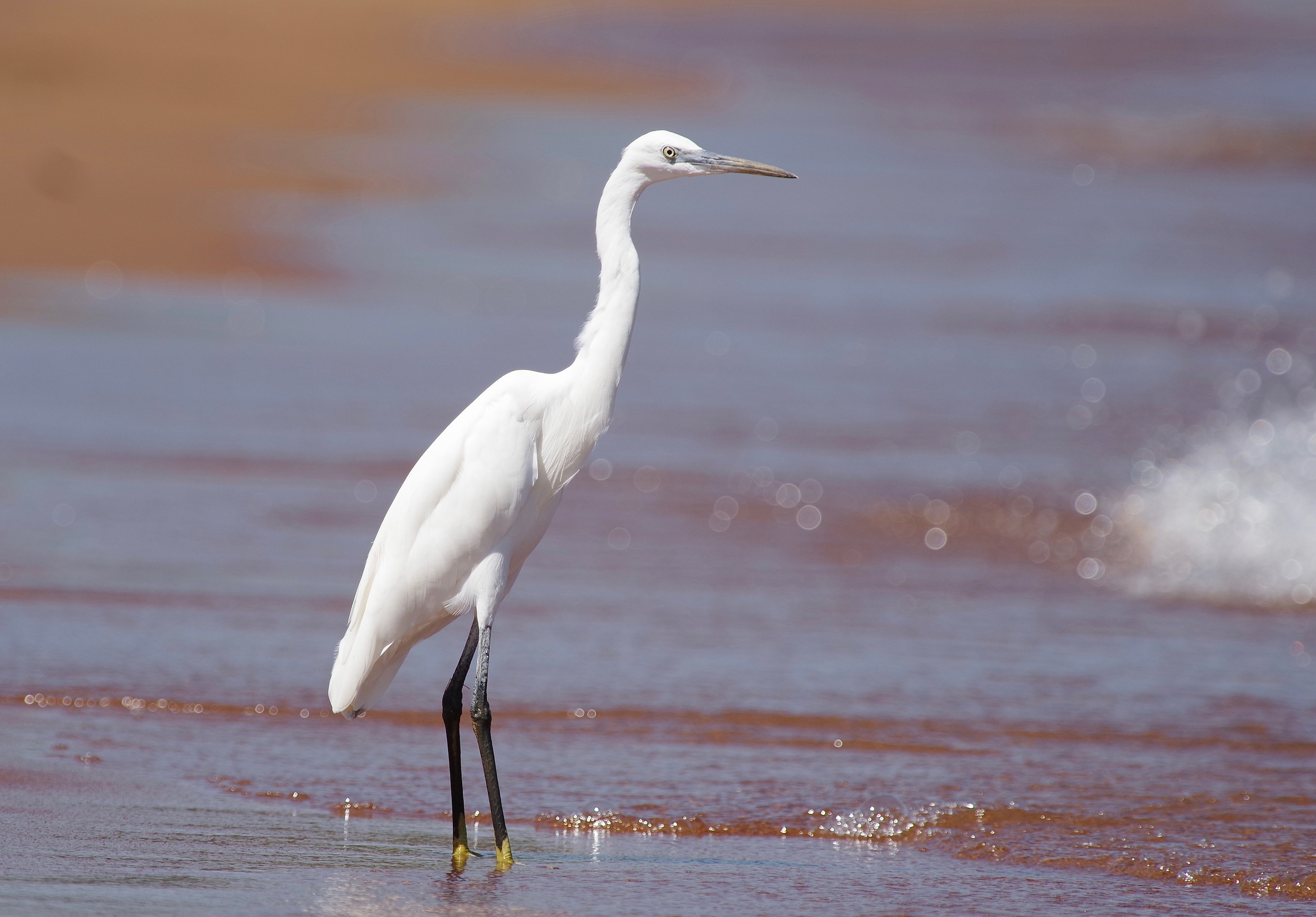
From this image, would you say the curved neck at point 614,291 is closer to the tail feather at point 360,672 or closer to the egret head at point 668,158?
the egret head at point 668,158

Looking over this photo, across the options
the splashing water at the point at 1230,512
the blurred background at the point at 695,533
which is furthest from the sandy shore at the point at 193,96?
the splashing water at the point at 1230,512

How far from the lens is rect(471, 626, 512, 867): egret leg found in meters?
4.11

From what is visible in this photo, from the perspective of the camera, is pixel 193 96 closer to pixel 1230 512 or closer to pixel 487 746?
pixel 1230 512

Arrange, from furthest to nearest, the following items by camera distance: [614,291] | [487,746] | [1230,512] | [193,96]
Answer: [193,96], [1230,512], [614,291], [487,746]

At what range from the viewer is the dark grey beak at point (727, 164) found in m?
4.42

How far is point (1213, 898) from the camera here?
13.2 feet

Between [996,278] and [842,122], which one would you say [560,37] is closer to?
[842,122]

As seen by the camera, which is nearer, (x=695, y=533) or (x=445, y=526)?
(x=445, y=526)

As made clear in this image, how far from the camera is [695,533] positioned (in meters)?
7.56

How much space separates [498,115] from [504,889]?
827 inches

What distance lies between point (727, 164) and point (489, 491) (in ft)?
3.59

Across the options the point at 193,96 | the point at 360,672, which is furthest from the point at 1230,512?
the point at 193,96

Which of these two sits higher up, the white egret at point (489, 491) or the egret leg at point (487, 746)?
the white egret at point (489, 491)

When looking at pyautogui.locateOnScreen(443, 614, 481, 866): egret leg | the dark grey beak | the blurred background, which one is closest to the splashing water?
the blurred background
